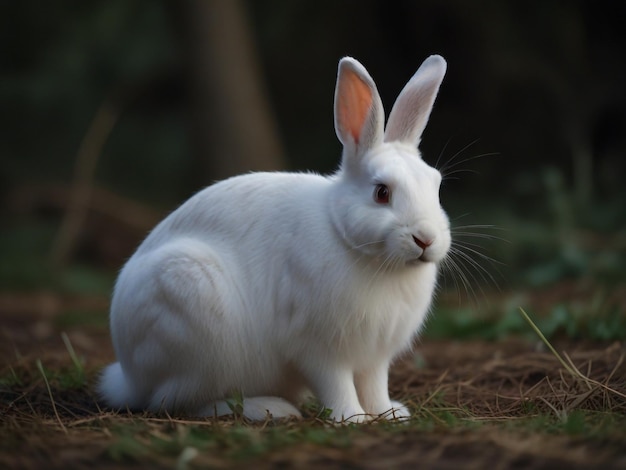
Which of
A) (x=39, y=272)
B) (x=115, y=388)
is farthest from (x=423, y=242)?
(x=39, y=272)

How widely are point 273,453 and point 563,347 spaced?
269 cm

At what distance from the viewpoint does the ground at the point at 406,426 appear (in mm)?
2477

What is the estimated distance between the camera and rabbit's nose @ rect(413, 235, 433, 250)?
10.1 ft

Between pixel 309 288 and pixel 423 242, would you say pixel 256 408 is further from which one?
pixel 423 242

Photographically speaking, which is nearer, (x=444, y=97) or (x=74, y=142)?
(x=444, y=97)

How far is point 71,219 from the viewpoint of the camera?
30.2 feet

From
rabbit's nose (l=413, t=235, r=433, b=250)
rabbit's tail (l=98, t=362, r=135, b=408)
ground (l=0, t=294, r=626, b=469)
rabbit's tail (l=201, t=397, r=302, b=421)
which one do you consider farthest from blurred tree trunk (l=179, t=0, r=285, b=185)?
rabbit's nose (l=413, t=235, r=433, b=250)

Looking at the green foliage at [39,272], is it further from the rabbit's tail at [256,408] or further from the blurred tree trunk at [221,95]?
the rabbit's tail at [256,408]

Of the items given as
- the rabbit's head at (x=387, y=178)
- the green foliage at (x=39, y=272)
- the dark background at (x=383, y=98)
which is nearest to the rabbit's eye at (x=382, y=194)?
the rabbit's head at (x=387, y=178)

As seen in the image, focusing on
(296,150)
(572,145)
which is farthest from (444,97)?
(296,150)

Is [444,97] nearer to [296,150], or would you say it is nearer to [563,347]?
[296,150]

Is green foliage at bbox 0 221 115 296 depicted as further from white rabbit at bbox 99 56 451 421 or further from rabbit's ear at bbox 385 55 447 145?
rabbit's ear at bbox 385 55 447 145

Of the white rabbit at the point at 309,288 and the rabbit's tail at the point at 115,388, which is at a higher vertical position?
the white rabbit at the point at 309,288

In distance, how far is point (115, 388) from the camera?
3.76 meters
